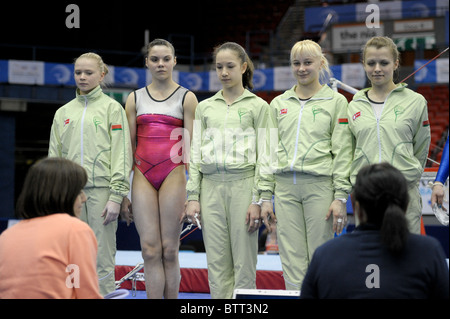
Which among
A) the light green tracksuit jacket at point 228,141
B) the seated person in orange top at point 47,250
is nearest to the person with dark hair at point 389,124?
the light green tracksuit jacket at point 228,141

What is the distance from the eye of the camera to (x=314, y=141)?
2.86 m

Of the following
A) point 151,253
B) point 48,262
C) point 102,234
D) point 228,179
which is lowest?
point 151,253

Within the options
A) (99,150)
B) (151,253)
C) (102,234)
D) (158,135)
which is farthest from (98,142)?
(151,253)

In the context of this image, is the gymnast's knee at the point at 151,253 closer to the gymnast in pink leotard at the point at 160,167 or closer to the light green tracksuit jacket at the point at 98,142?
the gymnast in pink leotard at the point at 160,167

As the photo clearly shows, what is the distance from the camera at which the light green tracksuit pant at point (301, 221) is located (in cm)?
278

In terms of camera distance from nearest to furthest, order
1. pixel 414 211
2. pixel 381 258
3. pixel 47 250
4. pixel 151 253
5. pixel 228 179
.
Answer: pixel 381 258 → pixel 47 250 → pixel 414 211 → pixel 228 179 → pixel 151 253

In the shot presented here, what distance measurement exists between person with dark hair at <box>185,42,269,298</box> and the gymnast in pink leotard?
0.13 metres

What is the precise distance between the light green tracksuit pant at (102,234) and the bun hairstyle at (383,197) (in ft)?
5.64

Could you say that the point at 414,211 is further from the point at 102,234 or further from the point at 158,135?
the point at 102,234

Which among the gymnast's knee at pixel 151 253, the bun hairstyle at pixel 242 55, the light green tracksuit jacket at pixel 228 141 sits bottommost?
the gymnast's knee at pixel 151 253

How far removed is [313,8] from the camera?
16109mm

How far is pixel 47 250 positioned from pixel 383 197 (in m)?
1.08
